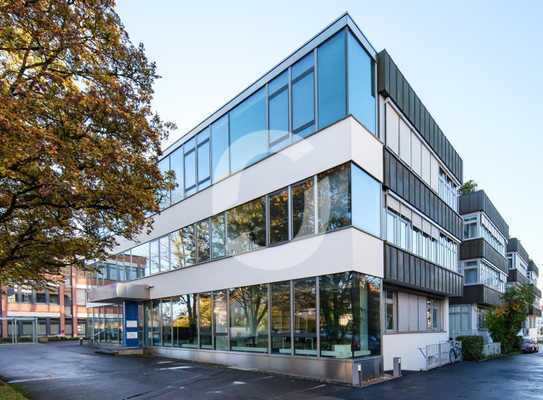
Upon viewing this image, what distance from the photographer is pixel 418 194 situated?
63.0ft

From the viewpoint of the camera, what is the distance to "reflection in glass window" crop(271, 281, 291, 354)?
50.1 feet

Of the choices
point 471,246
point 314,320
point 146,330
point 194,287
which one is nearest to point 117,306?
point 146,330

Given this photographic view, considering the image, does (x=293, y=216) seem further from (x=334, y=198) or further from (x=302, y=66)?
(x=302, y=66)

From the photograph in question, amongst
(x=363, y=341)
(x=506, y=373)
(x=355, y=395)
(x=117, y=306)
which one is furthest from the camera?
(x=117, y=306)

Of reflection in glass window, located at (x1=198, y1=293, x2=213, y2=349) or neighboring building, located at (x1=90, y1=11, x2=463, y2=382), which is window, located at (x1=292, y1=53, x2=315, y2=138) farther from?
reflection in glass window, located at (x1=198, y1=293, x2=213, y2=349)

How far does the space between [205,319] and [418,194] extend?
1145 centimetres

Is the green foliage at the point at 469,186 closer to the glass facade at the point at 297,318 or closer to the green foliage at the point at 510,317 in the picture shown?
the green foliage at the point at 510,317

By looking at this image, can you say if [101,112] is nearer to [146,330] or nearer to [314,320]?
[314,320]

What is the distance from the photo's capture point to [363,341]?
13.8 m

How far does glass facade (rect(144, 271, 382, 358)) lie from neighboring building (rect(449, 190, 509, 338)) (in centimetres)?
1869

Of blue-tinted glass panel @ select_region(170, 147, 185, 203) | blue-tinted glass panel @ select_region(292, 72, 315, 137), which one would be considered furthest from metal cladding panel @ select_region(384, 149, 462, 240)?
blue-tinted glass panel @ select_region(170, 147, 185, 203)

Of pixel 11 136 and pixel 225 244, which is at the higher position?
pixel 11 136

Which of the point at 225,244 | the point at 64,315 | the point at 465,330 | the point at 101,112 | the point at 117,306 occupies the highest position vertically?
the point at 101,112

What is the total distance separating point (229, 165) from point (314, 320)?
848 cm
